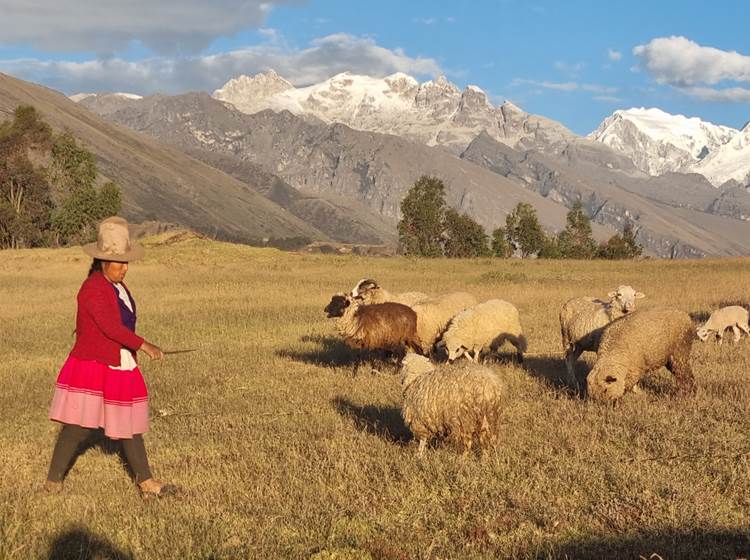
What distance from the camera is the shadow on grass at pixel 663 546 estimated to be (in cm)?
580

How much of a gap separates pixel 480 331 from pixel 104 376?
9.74 metres

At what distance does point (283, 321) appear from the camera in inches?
974

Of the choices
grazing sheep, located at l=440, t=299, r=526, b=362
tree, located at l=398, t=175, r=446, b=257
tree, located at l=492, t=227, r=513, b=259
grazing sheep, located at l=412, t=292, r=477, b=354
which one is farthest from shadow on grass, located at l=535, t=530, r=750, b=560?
tree, located at l=492, t=227, r=513, b=259

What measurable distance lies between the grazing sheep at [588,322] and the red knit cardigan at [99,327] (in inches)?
329

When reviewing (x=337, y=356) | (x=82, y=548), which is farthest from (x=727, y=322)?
(x=82, y=548)

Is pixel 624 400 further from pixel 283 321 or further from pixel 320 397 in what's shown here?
pixel 283 321

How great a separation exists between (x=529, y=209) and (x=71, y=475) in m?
124

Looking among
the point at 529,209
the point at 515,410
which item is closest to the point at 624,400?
the point at 515,410

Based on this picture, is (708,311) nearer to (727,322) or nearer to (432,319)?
(727,322)

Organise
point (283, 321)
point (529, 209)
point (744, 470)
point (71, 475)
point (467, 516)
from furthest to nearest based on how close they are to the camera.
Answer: point (529, 209), point (283, 321), point (71, 475), point (744, 470), point (467, 516)

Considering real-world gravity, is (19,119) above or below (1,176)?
above

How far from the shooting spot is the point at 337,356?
18062 millimetres

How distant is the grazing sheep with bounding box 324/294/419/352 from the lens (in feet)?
51.4

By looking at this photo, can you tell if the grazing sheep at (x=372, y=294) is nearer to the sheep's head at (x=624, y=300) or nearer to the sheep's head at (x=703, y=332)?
the sheep's head at (x=624, y=300)
